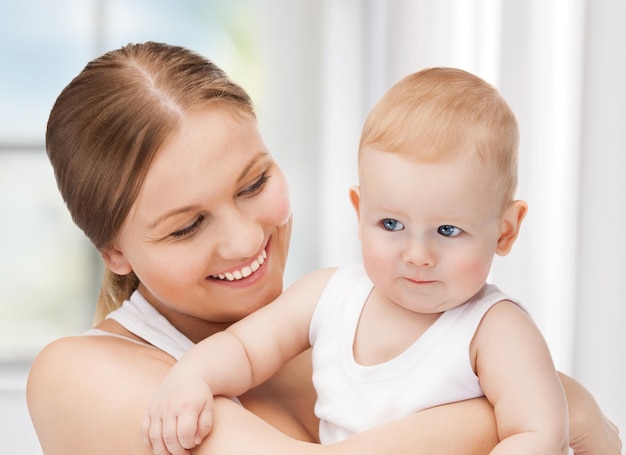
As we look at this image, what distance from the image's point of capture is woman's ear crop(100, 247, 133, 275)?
1.60 metres

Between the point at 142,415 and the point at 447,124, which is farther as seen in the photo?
the point at 142,415

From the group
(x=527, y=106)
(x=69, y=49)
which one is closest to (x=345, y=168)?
(x=69, y=49)

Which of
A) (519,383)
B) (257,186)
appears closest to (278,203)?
(257,186)

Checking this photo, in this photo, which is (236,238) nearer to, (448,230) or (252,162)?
(252,162)

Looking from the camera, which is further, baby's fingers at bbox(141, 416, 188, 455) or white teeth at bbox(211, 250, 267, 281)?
white teeth at bbox(211, 250, 267, 281)

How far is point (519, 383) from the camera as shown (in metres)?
1.19

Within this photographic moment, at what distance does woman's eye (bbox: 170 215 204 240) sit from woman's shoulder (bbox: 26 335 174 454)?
0.61ft

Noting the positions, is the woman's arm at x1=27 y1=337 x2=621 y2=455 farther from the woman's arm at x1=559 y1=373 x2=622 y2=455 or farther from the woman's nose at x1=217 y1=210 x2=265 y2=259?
the woman's nose at x1=217 y1=210 x2=265 y2=259

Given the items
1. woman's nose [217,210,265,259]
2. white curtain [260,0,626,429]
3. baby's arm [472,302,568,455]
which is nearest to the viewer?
baby's arm [472,302,568,455]

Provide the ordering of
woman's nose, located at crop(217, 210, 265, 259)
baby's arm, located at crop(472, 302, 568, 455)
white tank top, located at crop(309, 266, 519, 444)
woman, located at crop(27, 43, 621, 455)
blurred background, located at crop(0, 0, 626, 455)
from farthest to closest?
1. blurred background, located at crop(0, 0, 626, 455)
2. woman's nose, located at crop(217, 210, 265, 259)
3. woman, located at crop(27, 43, 621, 455)
4. white tank top, located at crop(309, 266, 519, 444)
5. baby's arm, located at crop(472, 302, 568, 455)

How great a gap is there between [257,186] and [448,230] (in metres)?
0.44

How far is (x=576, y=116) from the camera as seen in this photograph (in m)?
1.98

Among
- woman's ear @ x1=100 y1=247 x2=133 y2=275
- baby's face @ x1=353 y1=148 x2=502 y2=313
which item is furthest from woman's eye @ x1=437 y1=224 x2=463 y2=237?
woman's ear @ x1=100 y1=247 x2=133 y2=275

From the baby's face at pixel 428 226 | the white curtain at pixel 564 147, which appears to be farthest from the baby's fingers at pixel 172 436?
the white curtain at pixel 564 147
